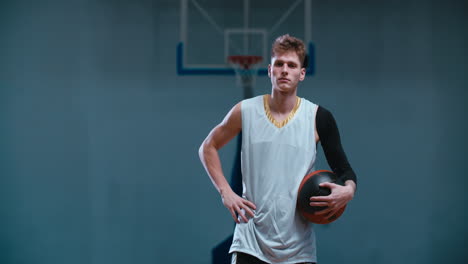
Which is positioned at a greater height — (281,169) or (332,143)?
(332,143)

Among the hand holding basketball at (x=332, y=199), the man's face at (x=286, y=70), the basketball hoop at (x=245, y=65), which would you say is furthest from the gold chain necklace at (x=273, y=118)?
the basketball hoop at (x=245, y=65)

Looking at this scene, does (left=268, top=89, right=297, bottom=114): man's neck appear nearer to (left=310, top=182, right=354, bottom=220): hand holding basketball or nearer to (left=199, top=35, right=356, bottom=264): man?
(left=199, top=35, right=356, bottom=264): man

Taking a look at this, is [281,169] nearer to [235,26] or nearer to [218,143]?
[218,143]

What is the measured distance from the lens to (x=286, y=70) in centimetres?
194

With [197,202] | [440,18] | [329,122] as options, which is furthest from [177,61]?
[440,18]

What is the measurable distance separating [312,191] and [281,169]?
0.19 meters

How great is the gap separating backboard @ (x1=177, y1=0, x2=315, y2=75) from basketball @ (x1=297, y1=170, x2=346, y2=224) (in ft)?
5.95

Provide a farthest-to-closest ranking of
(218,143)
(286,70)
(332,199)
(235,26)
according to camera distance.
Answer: (235,26) < (218,143) < (286,70) < (332,199)

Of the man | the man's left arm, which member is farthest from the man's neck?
the man's left arm

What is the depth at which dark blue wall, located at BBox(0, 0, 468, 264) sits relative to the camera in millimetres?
3562

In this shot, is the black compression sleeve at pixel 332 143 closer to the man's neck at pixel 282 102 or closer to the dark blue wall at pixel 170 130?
the man's neck at pixel 282 102

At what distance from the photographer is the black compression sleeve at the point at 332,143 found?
77.6 inches

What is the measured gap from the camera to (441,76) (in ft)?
12.0

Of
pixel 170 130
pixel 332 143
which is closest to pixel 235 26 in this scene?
pixel 170 130
